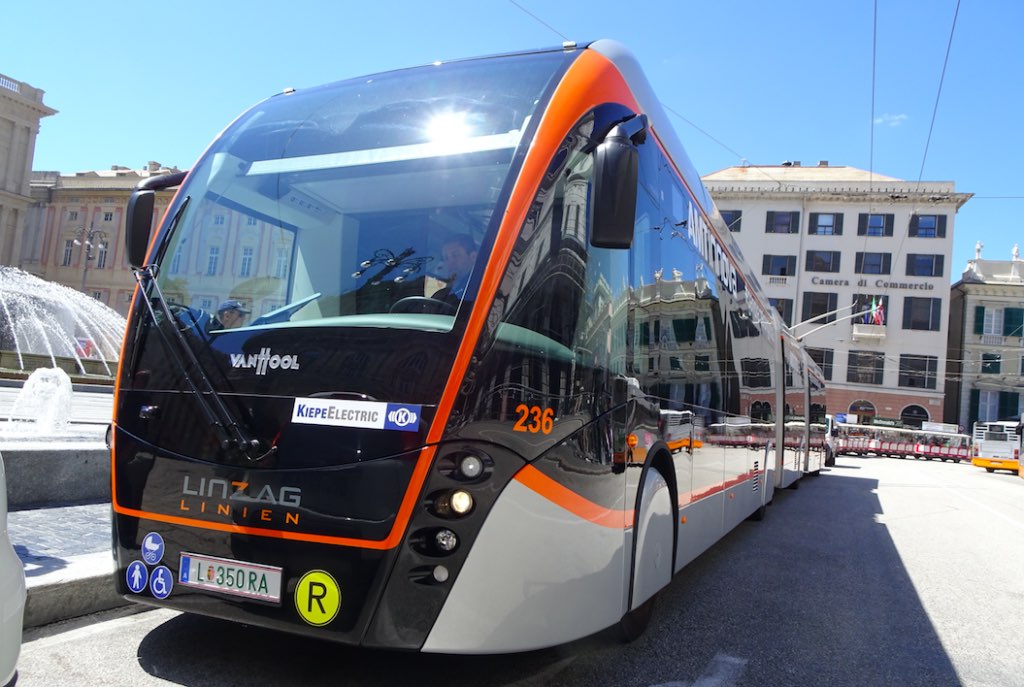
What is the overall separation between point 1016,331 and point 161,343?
59.9 metres

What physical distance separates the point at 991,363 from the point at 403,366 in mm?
58630

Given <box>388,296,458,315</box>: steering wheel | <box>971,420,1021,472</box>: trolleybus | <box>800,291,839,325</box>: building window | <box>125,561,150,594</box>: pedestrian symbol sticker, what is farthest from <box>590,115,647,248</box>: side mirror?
<box>800,291,839,325</box>: building window

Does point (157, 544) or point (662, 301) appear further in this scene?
point (662, 301)

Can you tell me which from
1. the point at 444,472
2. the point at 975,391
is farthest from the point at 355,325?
Answer: the point at 975,391

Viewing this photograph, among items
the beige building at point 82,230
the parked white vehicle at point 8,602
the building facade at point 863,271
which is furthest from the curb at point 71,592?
the beige building at point 82,230

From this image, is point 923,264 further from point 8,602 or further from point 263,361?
point 8,602

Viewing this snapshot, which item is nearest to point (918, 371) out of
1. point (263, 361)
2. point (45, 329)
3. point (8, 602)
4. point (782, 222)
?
point (782, 222)

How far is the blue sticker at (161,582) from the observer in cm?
340

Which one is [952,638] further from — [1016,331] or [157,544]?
[1016,331]

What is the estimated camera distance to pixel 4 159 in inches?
2478

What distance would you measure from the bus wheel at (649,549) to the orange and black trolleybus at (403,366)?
4 cm

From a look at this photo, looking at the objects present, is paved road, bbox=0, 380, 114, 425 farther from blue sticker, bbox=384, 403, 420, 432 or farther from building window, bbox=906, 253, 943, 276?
building window, bbox=906, 253, 943, 276

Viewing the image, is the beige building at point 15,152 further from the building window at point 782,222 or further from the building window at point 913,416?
the building window at point 913,416

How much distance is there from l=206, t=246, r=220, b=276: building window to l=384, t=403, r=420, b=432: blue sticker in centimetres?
123
